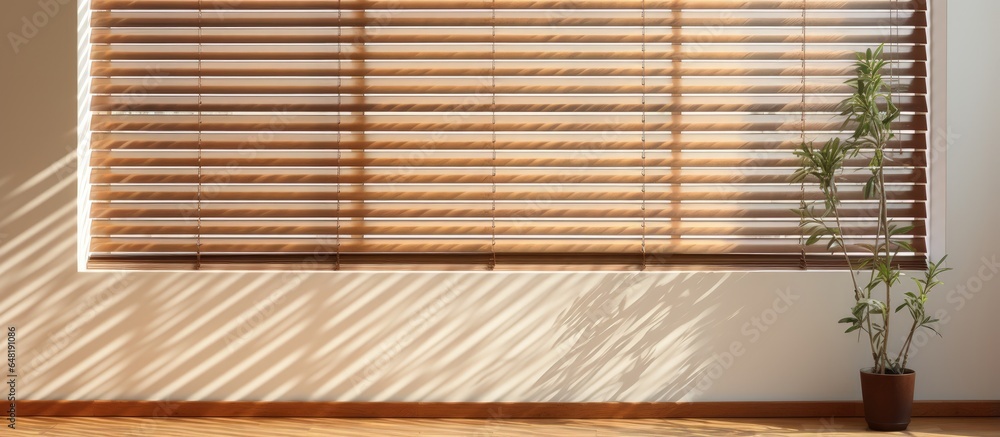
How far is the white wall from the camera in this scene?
330cm

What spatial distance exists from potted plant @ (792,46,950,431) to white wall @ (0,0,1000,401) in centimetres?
14

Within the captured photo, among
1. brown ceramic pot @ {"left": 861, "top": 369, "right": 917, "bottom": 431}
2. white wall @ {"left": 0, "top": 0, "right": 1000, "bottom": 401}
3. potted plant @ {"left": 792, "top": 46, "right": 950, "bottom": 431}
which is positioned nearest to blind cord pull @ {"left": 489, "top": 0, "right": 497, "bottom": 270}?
white wall @ {"left": 0, "top": 0, "right": 1000, "bottom": 401}

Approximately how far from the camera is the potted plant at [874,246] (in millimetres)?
3080

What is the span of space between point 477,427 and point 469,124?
4.03ft

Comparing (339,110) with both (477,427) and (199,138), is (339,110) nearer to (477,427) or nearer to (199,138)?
(199,138)

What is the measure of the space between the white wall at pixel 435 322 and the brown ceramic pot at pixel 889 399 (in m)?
0.22

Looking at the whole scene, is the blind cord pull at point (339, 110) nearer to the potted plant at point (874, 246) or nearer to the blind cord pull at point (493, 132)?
the blind cord pull at point (493, 132)

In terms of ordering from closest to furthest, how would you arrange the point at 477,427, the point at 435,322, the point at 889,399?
the point at 889,399 < the point at 477,427 < the point at 435,322

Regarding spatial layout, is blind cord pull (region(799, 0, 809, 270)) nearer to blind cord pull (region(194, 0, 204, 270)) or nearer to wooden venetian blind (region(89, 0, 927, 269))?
wooden venetian blind (region(89, 0, 927, 269))

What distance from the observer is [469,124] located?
3.35m

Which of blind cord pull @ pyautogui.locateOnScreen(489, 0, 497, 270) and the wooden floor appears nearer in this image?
the wooden floor

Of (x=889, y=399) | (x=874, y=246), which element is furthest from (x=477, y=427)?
(x=874, y=246)

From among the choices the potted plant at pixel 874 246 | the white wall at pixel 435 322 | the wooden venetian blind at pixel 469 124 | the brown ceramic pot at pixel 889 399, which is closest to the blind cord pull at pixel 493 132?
the wooden venetian blind at pixel 469 124

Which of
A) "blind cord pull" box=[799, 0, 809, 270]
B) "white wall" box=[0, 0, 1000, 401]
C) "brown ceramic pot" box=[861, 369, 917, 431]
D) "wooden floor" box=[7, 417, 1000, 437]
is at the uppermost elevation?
"blind cord pull" box=[799, 0, 809, 270]
